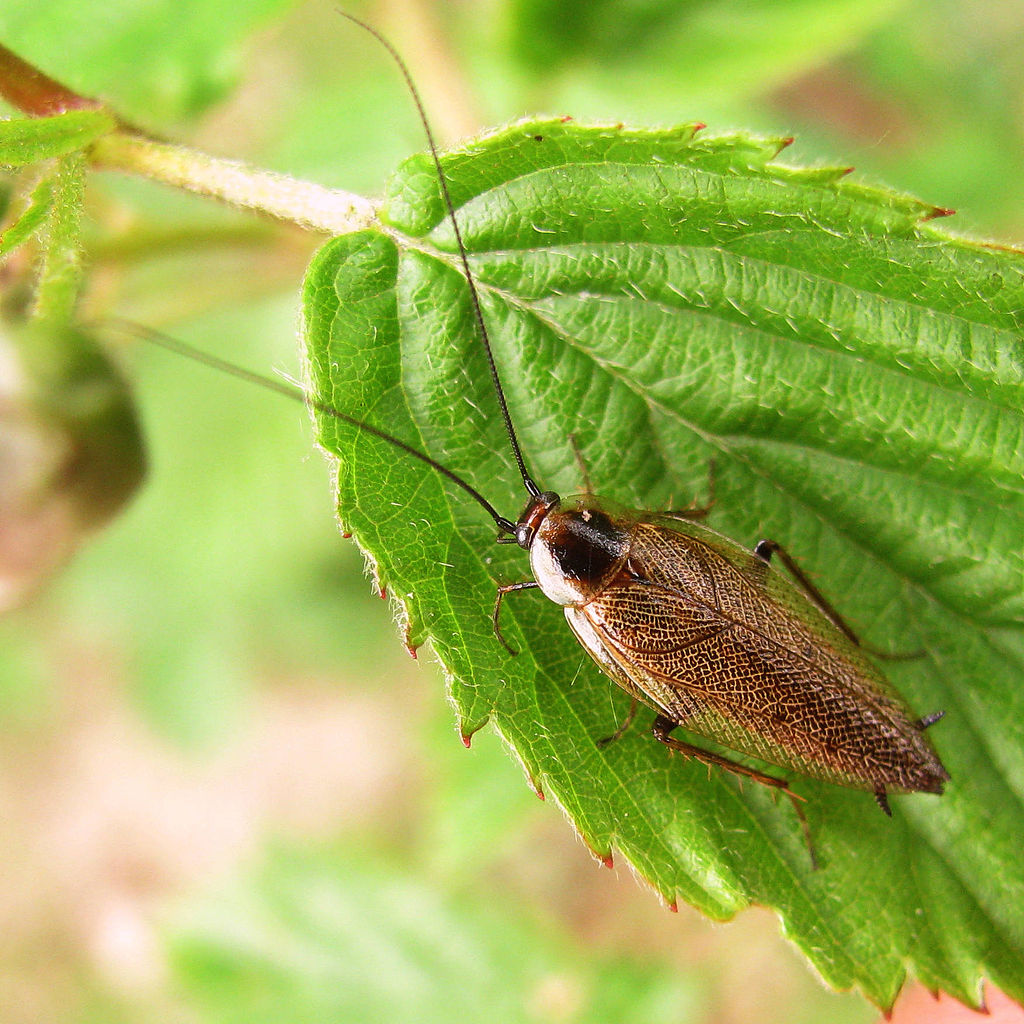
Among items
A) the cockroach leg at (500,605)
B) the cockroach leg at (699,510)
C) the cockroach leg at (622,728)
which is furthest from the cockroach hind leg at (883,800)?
the cockroach leg at (500,605)

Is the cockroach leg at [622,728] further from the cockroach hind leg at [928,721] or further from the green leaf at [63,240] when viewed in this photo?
the green leaf at [63,240]

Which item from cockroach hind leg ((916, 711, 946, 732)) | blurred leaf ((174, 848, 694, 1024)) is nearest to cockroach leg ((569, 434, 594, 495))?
cockroach hind leg ((916, 711, 946, 732))

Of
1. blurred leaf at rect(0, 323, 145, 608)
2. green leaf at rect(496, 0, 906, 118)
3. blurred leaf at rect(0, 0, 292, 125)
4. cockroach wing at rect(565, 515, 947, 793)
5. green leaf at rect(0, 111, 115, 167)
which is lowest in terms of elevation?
blurred leaf at rect(0, 323, 145, 608)

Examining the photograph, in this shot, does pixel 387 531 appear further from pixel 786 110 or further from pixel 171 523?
pixel 786 110

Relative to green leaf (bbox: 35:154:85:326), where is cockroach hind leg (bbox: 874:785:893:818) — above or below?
below

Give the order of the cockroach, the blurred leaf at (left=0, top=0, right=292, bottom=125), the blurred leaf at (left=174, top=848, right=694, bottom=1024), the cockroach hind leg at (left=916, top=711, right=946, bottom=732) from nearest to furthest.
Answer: the cockroach
the cockroach hind leg at (left=916, top=711, right=946, bottom=732)
the blurred leaf at (left=0, top=0, right=292, bottom=125)
the blurred leaf at (left=174, top=848, right=694, bottom=1024)

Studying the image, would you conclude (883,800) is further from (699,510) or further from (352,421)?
(352,421)

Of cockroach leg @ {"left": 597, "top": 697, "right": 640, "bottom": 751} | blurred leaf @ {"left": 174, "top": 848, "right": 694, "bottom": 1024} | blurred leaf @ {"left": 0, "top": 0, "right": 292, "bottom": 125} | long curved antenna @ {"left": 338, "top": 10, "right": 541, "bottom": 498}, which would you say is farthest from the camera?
blurred leaf @ {"left": 174, "top": 848, "right": 694, "bottom": 1024}

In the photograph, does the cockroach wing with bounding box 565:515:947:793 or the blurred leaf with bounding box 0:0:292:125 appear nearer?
the cockroach wing with bounding box 565:515:947:793

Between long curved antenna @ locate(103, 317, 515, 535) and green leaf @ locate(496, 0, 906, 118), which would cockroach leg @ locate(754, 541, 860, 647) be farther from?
green leaf @ locate(496, 0, 906, 118)
